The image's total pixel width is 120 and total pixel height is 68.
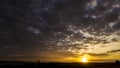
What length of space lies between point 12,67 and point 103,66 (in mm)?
20632

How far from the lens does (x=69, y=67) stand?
1489 inches

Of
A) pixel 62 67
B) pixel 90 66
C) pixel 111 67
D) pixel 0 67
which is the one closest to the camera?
pixel 0 67

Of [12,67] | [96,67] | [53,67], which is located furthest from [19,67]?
[96,67]

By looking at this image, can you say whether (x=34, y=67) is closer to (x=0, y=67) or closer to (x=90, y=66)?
(x=0, y=67)

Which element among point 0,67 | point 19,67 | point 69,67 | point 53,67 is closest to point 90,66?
point 69,67

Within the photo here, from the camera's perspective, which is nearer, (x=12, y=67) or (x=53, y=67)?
(x=12, y=67)

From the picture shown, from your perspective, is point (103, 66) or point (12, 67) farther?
point (103, 66)

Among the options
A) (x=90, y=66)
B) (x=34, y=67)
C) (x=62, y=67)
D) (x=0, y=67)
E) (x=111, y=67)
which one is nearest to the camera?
(x=0, y=67)

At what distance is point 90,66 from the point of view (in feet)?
134

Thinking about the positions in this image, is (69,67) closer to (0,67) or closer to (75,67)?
(75,67)

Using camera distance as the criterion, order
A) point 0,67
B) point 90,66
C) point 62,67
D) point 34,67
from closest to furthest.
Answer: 1. point 0,67
2. point 34,67
3. point 62,67
4. point 90,66

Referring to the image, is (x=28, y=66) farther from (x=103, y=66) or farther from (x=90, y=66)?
(x=103, y=66)

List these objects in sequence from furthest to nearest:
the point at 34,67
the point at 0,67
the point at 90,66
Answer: the point at 90,66 → the point at 34,67 → the point at 0,67

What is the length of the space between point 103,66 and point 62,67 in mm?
10956
